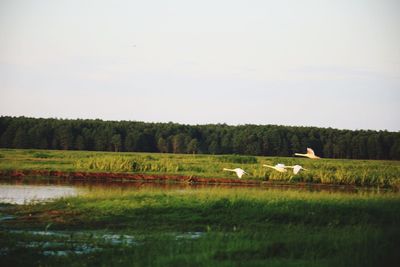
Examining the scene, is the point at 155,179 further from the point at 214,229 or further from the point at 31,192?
the point at 214,229

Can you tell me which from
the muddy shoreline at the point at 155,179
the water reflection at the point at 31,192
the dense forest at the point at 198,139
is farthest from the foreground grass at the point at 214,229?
the dense forest at the point at 198,139

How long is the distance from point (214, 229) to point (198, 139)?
3869 inches

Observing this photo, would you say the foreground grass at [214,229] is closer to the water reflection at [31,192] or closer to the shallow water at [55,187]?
the water reflection at [31,192]

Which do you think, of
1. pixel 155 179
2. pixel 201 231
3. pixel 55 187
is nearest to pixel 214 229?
pixel 201 231

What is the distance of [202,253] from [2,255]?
463 cm

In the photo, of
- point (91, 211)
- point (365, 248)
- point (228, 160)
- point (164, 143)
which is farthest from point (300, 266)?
point (164, 143)

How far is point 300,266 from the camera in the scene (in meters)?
12.0

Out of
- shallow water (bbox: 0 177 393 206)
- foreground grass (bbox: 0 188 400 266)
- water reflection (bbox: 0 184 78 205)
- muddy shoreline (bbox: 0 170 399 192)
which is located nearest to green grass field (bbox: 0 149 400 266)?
foreground grass (bbox: 0 188 400 266)

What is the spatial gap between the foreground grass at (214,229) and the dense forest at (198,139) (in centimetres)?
7994

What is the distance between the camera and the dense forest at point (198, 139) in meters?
101

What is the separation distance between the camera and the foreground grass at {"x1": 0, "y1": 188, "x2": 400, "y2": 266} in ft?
41.5

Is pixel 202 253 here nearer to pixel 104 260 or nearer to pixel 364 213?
pixel 104 260

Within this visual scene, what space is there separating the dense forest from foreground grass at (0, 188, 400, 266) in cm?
7994

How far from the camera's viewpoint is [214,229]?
17500mm
